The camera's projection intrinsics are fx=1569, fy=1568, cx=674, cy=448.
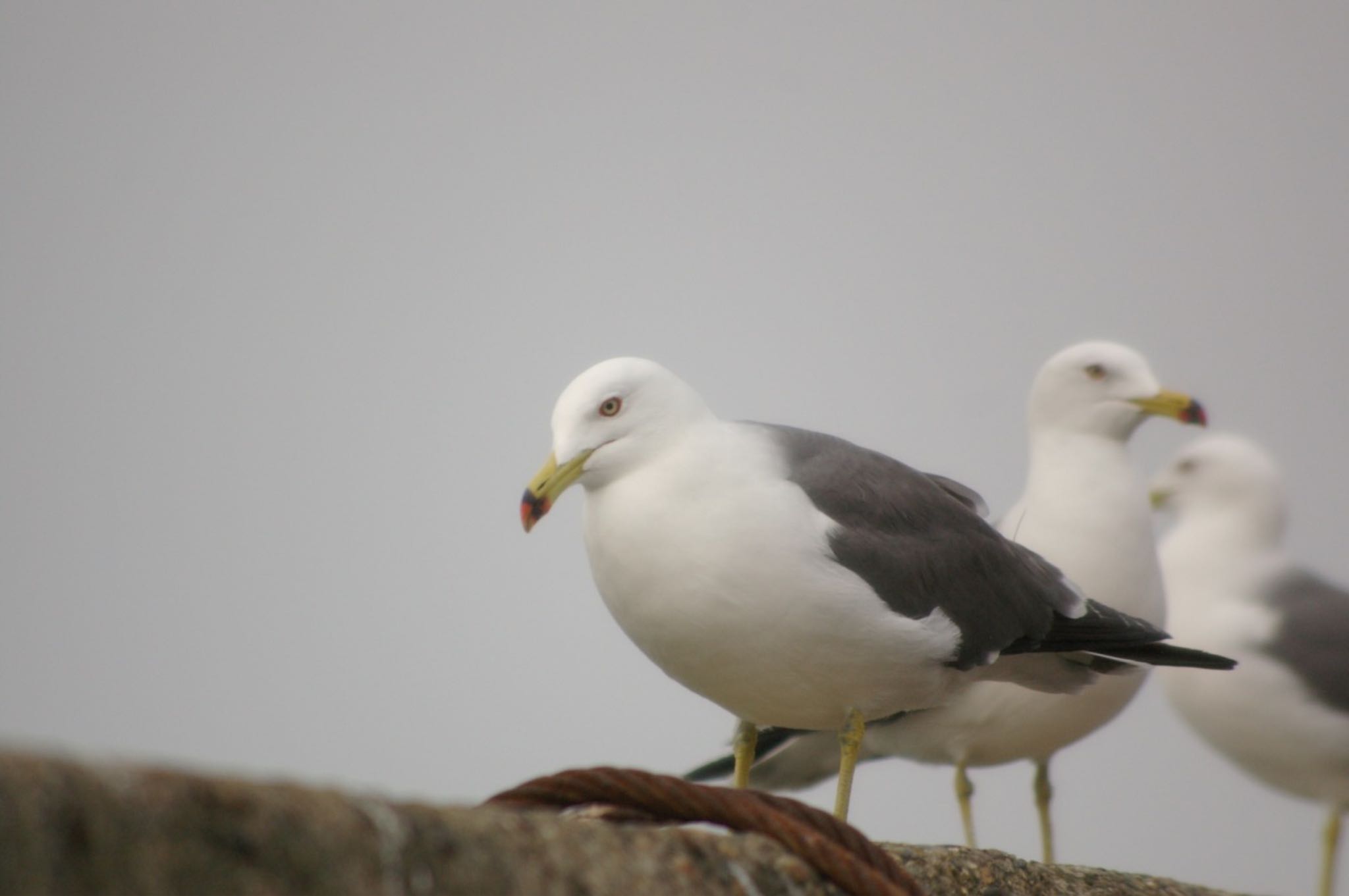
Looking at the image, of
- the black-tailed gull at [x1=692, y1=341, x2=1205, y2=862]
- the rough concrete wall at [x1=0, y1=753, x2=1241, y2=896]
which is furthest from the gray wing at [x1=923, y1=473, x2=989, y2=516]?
the rough concrete wall at [x1=0, y1=753, x2=1241, y2=896]

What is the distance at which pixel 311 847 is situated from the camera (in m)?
1.11

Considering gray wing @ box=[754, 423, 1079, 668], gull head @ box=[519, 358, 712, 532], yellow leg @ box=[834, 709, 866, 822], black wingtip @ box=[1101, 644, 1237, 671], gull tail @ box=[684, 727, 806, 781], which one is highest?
gull head @ box=[519, 358, 712, 532]

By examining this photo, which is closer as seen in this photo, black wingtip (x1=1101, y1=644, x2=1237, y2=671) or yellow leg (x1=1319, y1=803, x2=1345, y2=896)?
black wingtip (x1=1101, y1=644, x2=1237, y2=671)

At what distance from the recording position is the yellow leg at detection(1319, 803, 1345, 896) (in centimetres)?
396

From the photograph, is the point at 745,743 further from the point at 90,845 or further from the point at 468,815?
the point at 90,845

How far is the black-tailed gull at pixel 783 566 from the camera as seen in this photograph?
2.21 meters

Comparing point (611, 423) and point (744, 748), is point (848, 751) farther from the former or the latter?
point (611, 423)

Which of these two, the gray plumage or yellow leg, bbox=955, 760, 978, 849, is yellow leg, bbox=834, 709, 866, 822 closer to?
the gray plumage

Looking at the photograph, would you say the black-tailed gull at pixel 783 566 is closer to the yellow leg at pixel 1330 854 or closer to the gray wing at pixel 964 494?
the gray wing at pixel 964 494

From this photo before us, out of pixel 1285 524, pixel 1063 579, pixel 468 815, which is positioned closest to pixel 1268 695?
pixel 1285 524

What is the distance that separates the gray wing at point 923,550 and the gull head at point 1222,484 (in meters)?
1.82

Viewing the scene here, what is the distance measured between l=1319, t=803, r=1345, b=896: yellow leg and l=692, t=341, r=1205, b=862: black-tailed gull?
85cm

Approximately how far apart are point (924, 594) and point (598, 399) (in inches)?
23.1

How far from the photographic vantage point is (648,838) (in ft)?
4.71
